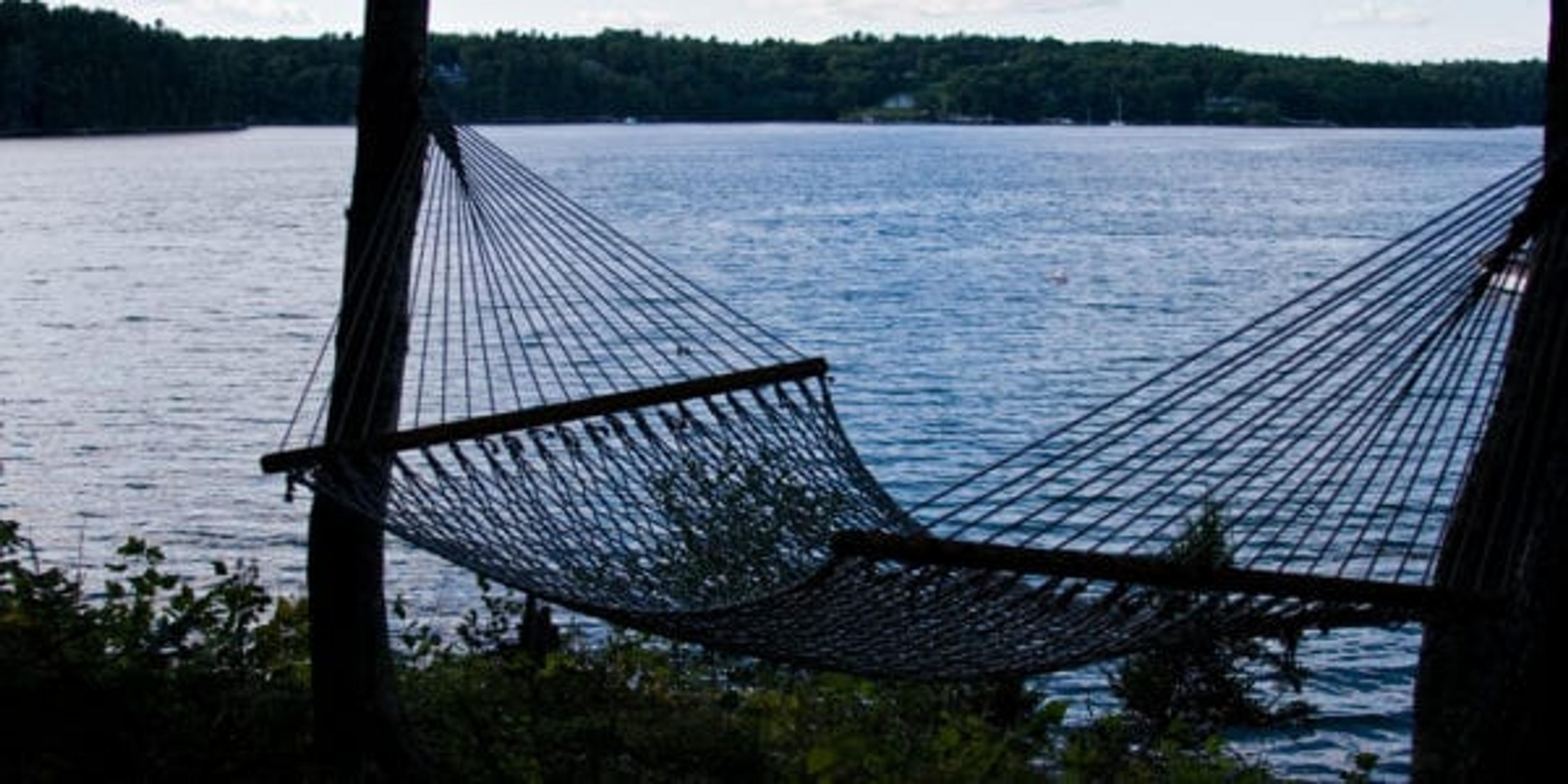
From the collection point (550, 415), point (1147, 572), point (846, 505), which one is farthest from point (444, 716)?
point (1147, 572)

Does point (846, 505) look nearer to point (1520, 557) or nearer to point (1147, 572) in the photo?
point (1147, 572)

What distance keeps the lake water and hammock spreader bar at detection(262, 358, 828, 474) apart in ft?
16.6

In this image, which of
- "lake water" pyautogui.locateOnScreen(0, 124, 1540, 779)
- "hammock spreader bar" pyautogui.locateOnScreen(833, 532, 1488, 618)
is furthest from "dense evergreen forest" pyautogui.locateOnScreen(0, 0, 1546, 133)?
"hammock spreader bar" pyautogui.locateOnScreen(833, 532, 1488, 618)

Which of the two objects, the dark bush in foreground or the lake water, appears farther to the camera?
the lake water

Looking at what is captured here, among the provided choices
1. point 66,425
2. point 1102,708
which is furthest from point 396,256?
point 66,425

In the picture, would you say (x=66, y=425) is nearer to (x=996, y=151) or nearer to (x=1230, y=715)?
(x=1230, y=715)

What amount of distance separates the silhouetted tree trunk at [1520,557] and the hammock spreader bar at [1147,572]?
2.0 inches

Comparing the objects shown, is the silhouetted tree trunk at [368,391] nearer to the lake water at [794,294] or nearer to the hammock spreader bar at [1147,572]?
the hammock spreader bar at [1147,572]

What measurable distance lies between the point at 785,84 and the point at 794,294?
66559 millimetres

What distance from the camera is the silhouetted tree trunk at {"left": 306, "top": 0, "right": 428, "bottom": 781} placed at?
3.43 m

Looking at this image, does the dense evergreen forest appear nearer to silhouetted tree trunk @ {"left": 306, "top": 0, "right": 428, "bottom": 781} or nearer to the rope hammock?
Answer: the rope hammock

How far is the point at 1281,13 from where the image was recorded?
3984cm

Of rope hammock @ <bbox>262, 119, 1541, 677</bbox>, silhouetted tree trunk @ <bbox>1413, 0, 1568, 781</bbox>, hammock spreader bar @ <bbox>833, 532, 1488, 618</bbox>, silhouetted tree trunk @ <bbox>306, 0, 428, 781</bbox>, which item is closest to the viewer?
silhouetted tree trunk @ <bbox>1413, 0, 1568, 781</bbox>

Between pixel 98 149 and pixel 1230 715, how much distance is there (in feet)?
241
